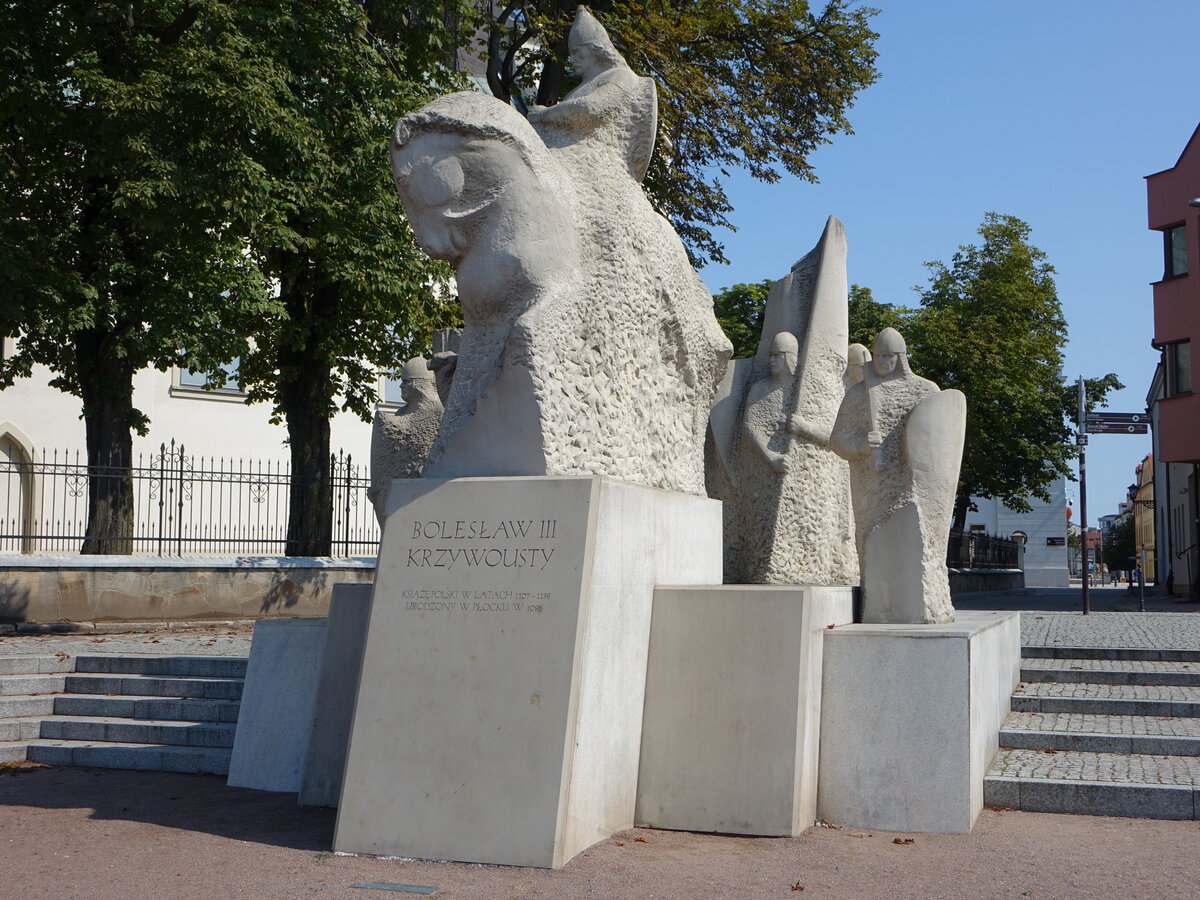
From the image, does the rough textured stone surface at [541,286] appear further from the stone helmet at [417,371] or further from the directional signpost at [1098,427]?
the directional signpost at [1098,427]

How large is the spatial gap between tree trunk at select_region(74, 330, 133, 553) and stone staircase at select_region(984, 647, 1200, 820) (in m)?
11.4

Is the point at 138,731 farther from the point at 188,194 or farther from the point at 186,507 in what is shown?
the point at 186,507

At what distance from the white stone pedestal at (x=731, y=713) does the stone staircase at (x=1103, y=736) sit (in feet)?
4.68

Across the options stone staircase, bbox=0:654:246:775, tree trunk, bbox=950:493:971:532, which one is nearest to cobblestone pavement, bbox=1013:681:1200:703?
stone staircase, bbox=0:654:246:775

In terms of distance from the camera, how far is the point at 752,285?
30.9m

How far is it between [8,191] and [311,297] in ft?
14.4

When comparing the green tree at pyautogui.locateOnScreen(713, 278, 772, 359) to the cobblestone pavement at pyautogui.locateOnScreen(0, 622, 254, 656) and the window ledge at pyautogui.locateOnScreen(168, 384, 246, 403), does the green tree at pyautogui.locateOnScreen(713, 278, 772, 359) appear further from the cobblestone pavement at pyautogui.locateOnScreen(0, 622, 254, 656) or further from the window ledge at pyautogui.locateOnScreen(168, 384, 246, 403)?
the cobblestone pavement at pyautogui.locateOnScreen(0, 622, 254, 656)

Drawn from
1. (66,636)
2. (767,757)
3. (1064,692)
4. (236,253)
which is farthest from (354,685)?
(236,253)

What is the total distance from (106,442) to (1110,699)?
511 inches

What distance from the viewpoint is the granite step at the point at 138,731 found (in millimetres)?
8680

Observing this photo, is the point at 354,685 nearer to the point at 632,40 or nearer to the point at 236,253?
the point at 236,253

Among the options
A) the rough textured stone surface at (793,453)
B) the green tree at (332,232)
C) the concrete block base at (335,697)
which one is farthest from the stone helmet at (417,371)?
the green tree at (332,232)

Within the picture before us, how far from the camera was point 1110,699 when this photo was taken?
884 cm

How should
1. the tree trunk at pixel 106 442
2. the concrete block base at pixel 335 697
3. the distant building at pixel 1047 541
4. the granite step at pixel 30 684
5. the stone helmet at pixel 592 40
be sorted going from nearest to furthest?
1. the concrete block base at pixel 335 697
2. the stone helmet at pixel 592 40
3. the granite step at pixel 30 684
4. the tree trunk at pixel 106 442
5. the distant building at pixel 1047 541
